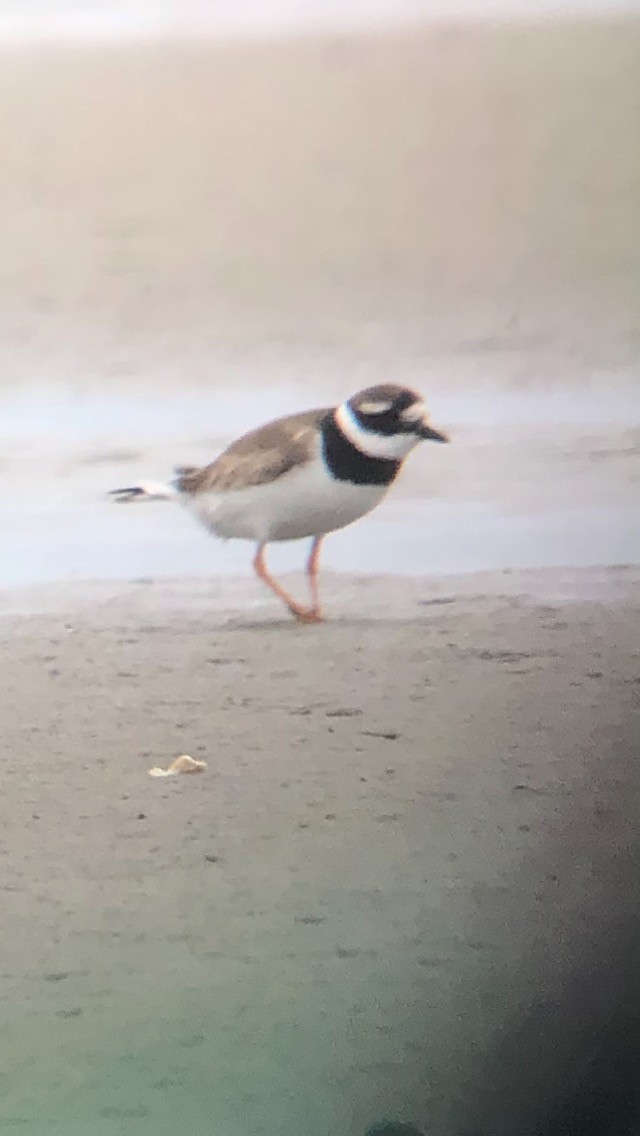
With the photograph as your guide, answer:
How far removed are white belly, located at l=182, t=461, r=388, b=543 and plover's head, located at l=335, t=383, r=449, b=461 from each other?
0.15ft

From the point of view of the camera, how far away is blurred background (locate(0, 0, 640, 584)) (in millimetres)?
869

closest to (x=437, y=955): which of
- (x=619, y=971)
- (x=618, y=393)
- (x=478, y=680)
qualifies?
(x=619, y=971)

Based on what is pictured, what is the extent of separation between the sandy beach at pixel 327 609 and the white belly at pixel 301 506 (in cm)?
3

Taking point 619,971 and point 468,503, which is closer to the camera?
point 468,503

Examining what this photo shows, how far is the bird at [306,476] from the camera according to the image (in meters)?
0.94

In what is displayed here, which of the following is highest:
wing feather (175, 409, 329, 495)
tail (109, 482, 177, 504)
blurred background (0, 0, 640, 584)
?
blurred background (0, 0, 640, 584)

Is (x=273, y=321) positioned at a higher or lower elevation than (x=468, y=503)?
higher

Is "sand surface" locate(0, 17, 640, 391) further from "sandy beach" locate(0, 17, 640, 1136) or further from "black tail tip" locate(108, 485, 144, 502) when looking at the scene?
"black tail tip" locate(108, 485, 144, 502)

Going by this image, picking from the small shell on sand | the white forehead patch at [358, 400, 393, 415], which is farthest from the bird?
the small shell on sand

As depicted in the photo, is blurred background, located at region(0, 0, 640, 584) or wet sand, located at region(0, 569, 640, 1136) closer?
blurred background, located at region(0, 0, 640, 584)

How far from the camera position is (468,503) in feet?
3.20

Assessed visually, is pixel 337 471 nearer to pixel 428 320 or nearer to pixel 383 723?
pixel 428 320

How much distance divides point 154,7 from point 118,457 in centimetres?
44

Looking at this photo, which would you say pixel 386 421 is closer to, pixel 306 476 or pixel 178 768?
pixel 306 476
